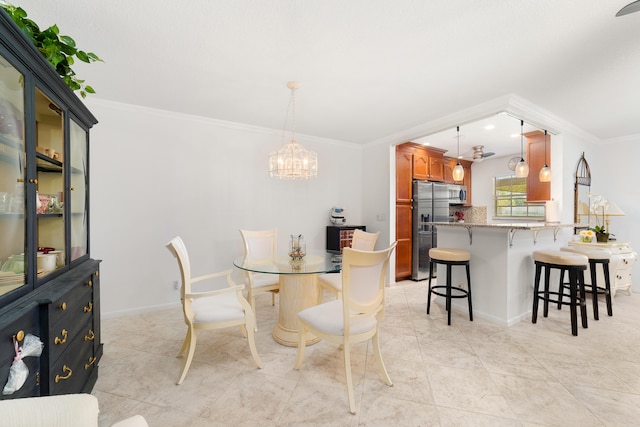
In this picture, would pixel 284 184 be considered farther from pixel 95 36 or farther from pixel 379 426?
pixel 379 426

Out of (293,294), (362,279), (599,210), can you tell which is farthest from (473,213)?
(362,279)

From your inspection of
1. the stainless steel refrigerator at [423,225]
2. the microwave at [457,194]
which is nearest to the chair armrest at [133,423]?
the stainless steel refrigerator at [423,225]

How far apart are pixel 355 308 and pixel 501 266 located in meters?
2.03

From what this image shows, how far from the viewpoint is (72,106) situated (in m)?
1.69

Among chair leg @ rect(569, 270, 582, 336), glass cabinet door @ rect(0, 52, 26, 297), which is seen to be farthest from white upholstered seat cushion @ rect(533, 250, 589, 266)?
glass cabinet door @ rect(0, 52, 26, 297)

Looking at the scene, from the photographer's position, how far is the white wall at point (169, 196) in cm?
303

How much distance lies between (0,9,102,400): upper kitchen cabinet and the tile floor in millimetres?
475

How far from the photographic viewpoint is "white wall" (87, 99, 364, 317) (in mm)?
3031

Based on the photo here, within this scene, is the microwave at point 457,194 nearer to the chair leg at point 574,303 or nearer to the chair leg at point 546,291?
the chair leg at point 546,291

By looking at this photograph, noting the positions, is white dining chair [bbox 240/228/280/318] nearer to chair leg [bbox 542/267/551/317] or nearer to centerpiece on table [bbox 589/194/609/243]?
chair leg [bbox 542/267/551/317]

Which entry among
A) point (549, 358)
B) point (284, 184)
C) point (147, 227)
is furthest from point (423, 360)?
point (147, 227)

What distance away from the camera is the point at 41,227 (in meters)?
1.52

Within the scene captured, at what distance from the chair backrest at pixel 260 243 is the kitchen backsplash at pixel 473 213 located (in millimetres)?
4143

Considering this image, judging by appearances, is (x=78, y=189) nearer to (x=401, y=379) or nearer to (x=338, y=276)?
(x=338, y=276)
